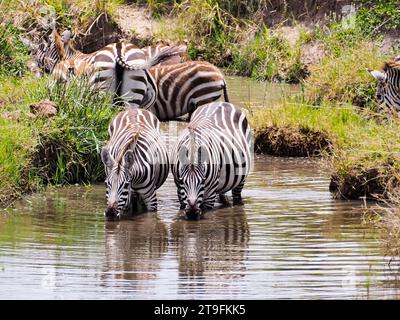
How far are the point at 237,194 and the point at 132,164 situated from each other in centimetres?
138

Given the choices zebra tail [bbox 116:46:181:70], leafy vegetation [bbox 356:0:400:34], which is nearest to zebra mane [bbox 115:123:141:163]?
zebra tail [bbox 116:46:181:70]

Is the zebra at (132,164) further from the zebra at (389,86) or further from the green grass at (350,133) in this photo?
the zebra at (389,86)

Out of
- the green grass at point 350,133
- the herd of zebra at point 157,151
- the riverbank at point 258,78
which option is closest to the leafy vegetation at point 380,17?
the riverbank at point 258,78

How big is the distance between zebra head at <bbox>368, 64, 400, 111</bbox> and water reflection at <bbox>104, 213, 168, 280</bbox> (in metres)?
4.45

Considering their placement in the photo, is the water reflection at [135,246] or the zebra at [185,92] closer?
Result: the water reflection at [135,246]

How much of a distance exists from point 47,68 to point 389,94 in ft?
17.8

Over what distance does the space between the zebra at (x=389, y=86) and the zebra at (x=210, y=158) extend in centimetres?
263

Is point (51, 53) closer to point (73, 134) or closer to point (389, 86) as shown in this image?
point (73, 134)

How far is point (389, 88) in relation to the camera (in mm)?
16078

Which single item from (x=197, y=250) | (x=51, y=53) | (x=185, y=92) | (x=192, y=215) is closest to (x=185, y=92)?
(x=185, y=92)

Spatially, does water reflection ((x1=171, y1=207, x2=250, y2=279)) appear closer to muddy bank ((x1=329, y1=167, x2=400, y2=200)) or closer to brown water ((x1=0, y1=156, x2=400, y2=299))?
brown water ((x1=0, y1=156, x2=400, y2=299))

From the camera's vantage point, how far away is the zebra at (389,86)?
16.0 meters

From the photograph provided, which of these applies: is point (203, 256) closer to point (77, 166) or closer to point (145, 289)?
point (145, 289)
